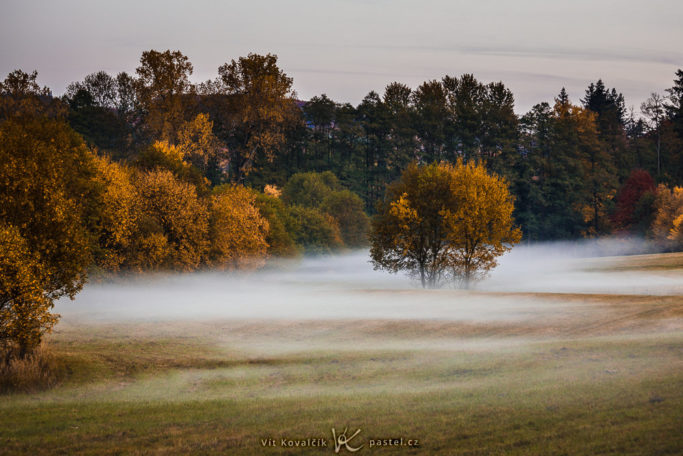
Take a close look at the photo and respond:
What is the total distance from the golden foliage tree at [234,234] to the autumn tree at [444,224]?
1672 cm

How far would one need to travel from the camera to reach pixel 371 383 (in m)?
23.0

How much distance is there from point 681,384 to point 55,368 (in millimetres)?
21424

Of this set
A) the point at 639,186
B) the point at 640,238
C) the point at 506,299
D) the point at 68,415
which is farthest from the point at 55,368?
the point at 639,186

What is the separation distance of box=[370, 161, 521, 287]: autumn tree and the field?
16239 mm

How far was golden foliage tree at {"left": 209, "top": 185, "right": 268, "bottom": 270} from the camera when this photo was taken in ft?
232

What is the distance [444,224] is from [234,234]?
24.0m

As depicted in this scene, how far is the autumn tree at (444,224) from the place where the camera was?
195ft

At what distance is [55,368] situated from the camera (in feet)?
85.2

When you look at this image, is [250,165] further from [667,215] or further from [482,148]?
[667,215]

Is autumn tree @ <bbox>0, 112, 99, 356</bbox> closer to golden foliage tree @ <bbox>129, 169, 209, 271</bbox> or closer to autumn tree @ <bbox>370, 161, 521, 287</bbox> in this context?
golden foliage tree @ <bbox>129, 169, 209, 271</bbox>

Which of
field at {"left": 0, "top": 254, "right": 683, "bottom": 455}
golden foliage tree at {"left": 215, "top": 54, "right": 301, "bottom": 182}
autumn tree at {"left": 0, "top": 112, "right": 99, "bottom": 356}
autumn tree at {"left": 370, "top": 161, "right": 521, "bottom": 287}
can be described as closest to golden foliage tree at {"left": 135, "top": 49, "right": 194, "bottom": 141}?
golden foliage tree at {"left": 215, "top": 54, "right": 301, "bottom": 182}

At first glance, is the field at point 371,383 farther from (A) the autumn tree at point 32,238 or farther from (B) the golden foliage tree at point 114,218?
(B) the golden foliage tree at point 114,218

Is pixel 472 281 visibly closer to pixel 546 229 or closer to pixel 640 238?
pixel 640 238

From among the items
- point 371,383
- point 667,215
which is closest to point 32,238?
point 371,383
